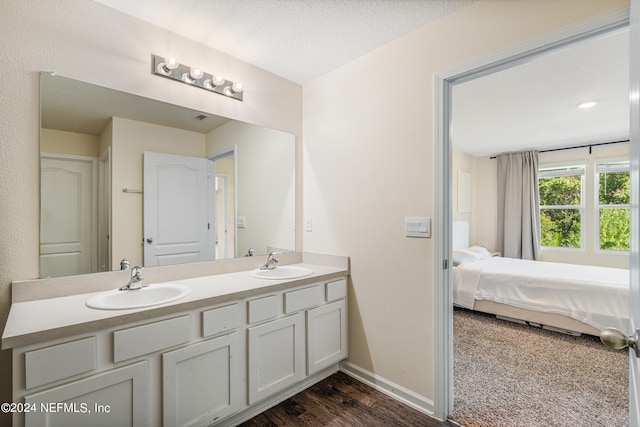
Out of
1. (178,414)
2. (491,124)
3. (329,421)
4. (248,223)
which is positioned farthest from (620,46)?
(178,414)

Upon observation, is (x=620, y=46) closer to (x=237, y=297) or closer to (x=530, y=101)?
(x=530, y=101)

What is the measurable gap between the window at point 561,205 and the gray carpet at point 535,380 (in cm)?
241

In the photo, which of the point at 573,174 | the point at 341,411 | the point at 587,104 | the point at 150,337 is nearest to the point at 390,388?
the point at 341,411

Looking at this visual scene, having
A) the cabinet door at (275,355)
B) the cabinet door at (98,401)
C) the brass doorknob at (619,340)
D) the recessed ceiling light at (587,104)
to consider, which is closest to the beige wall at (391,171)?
the cabinet door at (275,355)

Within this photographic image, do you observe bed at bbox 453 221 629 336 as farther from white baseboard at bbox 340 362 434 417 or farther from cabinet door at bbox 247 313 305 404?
cabinet door at bbox 247 313 305 404

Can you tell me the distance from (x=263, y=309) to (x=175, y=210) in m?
0.86

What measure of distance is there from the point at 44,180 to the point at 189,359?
44.2 inches

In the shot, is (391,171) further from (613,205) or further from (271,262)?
(613,205)

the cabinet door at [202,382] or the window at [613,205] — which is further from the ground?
the window at [613,205]

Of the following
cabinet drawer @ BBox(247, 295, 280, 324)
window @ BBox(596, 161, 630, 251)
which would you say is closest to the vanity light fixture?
cabinet drawer @ BBox(247, 295, 280, 324)

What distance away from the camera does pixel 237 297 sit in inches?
63.2

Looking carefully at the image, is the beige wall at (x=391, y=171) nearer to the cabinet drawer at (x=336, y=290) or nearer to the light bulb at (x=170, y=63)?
the cabinet drawer at (x=336, y=290)

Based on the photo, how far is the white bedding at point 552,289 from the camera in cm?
275

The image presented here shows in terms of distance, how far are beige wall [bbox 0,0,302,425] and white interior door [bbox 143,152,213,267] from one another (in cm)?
42
